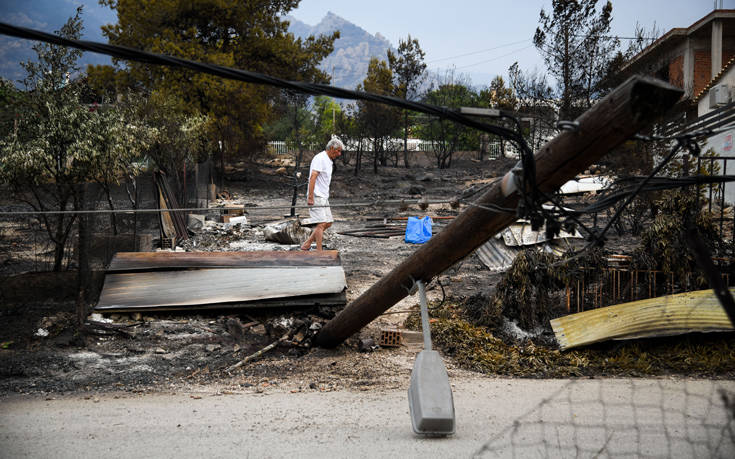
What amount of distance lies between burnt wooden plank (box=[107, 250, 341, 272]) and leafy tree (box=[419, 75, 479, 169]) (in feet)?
89.3

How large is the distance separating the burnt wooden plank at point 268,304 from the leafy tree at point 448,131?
91.7 ft

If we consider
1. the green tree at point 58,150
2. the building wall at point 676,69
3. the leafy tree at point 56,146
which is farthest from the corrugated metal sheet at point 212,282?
the building wall at point 676,69

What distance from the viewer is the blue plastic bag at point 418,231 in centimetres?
1211

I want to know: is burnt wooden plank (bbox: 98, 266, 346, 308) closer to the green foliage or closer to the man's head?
the man's head

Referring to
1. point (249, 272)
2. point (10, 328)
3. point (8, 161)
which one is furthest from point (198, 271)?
point (8, 161)

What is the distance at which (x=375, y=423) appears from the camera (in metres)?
3.79

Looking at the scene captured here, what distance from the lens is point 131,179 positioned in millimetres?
9742

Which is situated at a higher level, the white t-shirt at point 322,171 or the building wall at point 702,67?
the building wall at point 702,67

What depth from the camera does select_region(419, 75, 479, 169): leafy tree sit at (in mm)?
34438

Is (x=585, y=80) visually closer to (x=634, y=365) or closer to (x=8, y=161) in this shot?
(x=634, y=365)

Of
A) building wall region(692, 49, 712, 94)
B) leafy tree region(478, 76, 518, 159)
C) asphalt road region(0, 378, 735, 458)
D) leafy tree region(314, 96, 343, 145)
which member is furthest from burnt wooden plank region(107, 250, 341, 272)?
leafy tree region(478, 76, 518, 159)

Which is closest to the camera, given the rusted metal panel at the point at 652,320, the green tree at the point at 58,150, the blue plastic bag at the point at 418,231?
the rusted metal panel at the point at 652,320

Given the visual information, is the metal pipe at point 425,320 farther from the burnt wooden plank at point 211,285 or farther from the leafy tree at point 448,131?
the leafy tree at point 448,131

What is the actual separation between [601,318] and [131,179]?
824cm
